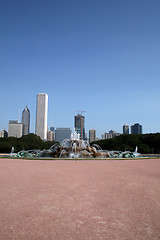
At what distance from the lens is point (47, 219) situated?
5.43 m

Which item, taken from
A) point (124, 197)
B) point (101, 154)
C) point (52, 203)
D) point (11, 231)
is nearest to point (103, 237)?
point (11, 231)

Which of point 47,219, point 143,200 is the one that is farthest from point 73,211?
point 143,200

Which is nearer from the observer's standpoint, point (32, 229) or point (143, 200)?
point (32, 229)

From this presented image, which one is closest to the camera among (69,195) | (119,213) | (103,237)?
(103,237)

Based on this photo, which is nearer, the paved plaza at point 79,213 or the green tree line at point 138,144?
the paved plaza at point 79,213

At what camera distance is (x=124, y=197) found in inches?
306

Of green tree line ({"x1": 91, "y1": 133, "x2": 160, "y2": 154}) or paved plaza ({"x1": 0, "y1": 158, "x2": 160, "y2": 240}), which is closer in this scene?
paved plaza ({"x1": 0, "y1": 158, "x2": 160, "y2": 240})

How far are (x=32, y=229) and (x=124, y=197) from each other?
14.6 feet

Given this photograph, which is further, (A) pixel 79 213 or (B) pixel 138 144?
Result: (B) pixel 138 144

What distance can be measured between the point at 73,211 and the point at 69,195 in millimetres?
1925

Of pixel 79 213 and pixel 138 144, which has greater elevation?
pixel 138 144

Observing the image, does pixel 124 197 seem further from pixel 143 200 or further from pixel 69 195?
pixel 69 195

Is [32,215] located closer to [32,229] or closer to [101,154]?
[32,229]

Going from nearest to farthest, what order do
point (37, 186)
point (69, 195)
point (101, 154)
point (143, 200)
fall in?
point (143, 200)
point (69, 195)
point (37, 186)
point (101, 154)
